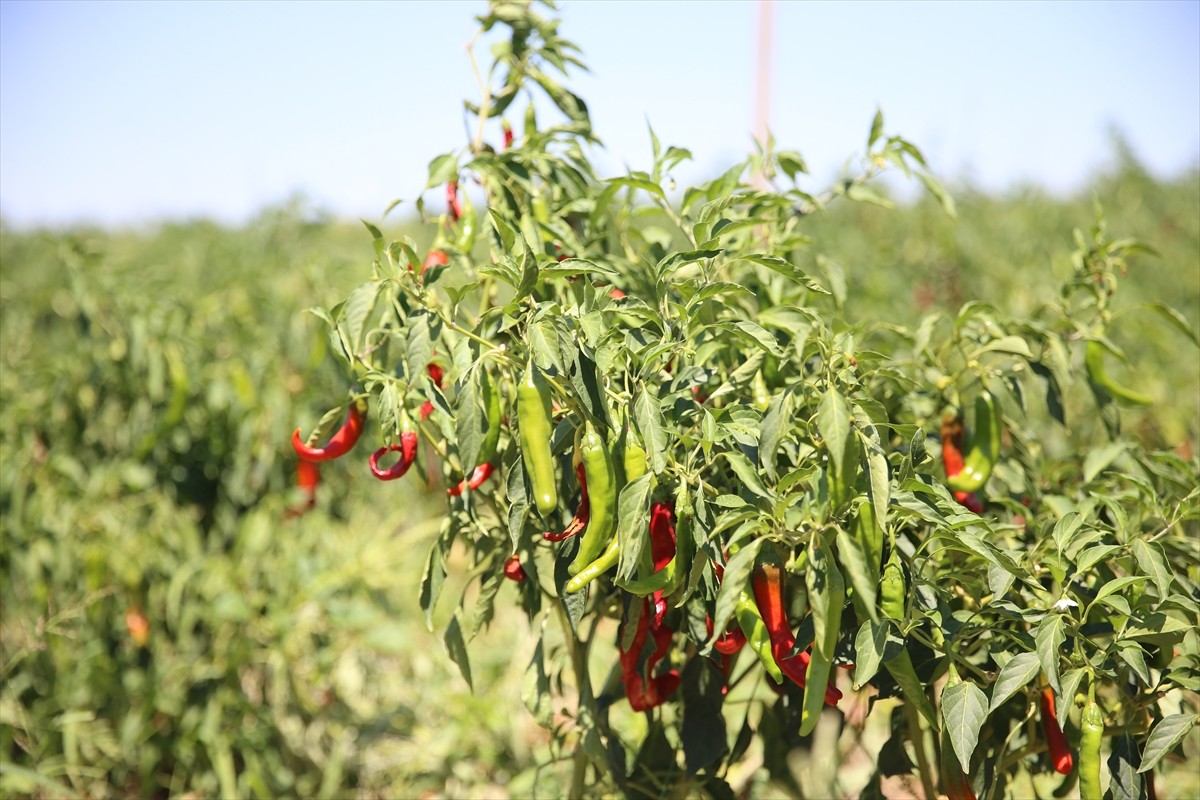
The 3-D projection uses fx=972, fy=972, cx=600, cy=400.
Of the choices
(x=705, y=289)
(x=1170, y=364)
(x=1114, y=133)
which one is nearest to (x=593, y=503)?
(x=705, y=289)

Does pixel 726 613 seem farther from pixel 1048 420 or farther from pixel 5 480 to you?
pixel 1048 420

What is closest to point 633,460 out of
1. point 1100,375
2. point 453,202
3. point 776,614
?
point 776,614

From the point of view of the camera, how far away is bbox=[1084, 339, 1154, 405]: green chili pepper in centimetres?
158

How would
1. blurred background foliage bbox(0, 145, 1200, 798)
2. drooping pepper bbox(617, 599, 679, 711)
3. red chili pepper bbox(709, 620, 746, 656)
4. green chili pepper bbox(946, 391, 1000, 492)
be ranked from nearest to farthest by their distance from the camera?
1. red chili pepper bbox(709, 620, 746, 656)
2. drooping pepper bbox(617, 599, 679, 711)
3. green chili pepper bbox(946, 391, 1000, 492)
4. blurred background foliage bbox(0, 145, 1200, 798)

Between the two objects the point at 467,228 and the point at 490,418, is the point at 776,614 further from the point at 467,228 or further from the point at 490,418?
the point at 467,228

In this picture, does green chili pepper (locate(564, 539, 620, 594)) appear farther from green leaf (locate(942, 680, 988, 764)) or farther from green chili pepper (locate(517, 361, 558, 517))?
green leaf (locate(942, 680, 988, 764))

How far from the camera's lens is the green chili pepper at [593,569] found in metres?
1.16

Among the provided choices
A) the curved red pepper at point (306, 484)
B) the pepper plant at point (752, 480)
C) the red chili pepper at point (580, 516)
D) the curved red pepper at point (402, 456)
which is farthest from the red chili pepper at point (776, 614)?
the curved red pepper at point (306, 484)

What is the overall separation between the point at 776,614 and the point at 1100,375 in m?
0.81

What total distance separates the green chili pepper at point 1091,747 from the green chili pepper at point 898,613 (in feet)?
0.60

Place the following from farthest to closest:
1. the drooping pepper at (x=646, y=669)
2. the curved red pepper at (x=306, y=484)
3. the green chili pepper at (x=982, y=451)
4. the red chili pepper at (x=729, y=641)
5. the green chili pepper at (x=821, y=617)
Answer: the curved red pepper at (x=306, y=484)
the green chili pepper at (x=982, y=451)
the drooping pepper at (x=646, y=669)
the red chili pepper at (x=729, y=641)
the green chili pepper at (x=821, y=617)

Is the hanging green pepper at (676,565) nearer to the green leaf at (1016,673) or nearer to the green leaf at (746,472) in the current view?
the green leaf at (746,472)

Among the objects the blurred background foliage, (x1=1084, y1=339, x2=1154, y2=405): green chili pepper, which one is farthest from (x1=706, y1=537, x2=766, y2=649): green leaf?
the blurred background foliage

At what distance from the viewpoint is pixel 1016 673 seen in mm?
1104
